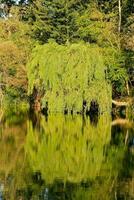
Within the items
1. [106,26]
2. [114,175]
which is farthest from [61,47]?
[114,175]

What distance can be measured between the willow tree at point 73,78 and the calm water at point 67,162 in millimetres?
7591

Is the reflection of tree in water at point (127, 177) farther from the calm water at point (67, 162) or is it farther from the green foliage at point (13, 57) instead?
the green foliage at point (13, 57)

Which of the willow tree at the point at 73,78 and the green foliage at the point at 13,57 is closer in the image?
the willow tree at the point at 73,78

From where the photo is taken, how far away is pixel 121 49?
134 feet

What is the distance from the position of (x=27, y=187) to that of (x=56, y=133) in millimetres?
11979

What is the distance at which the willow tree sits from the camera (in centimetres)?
3575

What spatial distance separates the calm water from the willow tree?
7.59 meters

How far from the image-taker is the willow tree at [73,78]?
117ft

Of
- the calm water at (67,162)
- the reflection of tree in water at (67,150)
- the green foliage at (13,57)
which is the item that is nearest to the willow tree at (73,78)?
the reflection of tree in water at (67,150)

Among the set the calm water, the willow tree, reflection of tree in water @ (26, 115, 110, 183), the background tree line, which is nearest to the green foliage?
the background tree line

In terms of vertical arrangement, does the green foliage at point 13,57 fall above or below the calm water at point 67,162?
above

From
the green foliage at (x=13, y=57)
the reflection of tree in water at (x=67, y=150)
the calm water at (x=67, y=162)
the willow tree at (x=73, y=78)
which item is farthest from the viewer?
the green foliage at (x=13, y=57)

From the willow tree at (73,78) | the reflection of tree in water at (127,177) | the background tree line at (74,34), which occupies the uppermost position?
the background tree line at (74,34)

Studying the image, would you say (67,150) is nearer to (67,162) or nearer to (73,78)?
(67,162)
